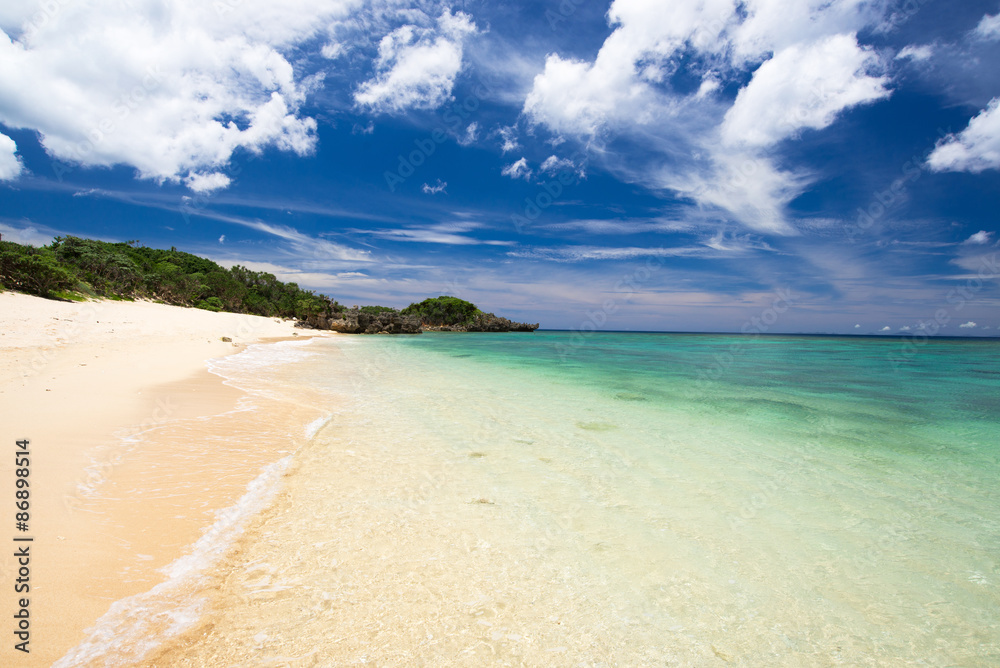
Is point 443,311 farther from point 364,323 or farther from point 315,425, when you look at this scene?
point 315,425

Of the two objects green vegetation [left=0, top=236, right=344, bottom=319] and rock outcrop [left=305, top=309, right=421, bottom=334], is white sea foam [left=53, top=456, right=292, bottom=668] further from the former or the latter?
rock outcrop [left=305, top=309, right=421, bottom=334]

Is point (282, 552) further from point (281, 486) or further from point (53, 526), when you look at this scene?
point (53, 526)

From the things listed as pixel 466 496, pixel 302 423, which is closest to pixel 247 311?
pixel 302 423

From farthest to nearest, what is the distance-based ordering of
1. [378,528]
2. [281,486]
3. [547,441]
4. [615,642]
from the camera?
[547,441] < [281,486] < [378,528] < [615,642]

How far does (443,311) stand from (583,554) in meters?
112

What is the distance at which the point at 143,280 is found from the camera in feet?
174

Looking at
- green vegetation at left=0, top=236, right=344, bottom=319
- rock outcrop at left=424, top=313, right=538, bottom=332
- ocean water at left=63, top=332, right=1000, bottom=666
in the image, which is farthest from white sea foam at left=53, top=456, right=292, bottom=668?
rock outcrop at left=424, top=313, right=538, bottom=332

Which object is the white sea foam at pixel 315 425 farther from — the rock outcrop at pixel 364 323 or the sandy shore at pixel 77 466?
the rock outcrop at pixel 364 323

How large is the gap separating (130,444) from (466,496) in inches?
198

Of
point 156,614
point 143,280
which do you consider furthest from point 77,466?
point 143,280

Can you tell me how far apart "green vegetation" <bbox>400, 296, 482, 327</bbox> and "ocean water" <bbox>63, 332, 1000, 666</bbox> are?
106 meters

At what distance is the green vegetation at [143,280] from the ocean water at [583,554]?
35328 millimetres

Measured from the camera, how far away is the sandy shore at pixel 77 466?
2.76 m

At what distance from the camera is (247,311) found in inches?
2916
